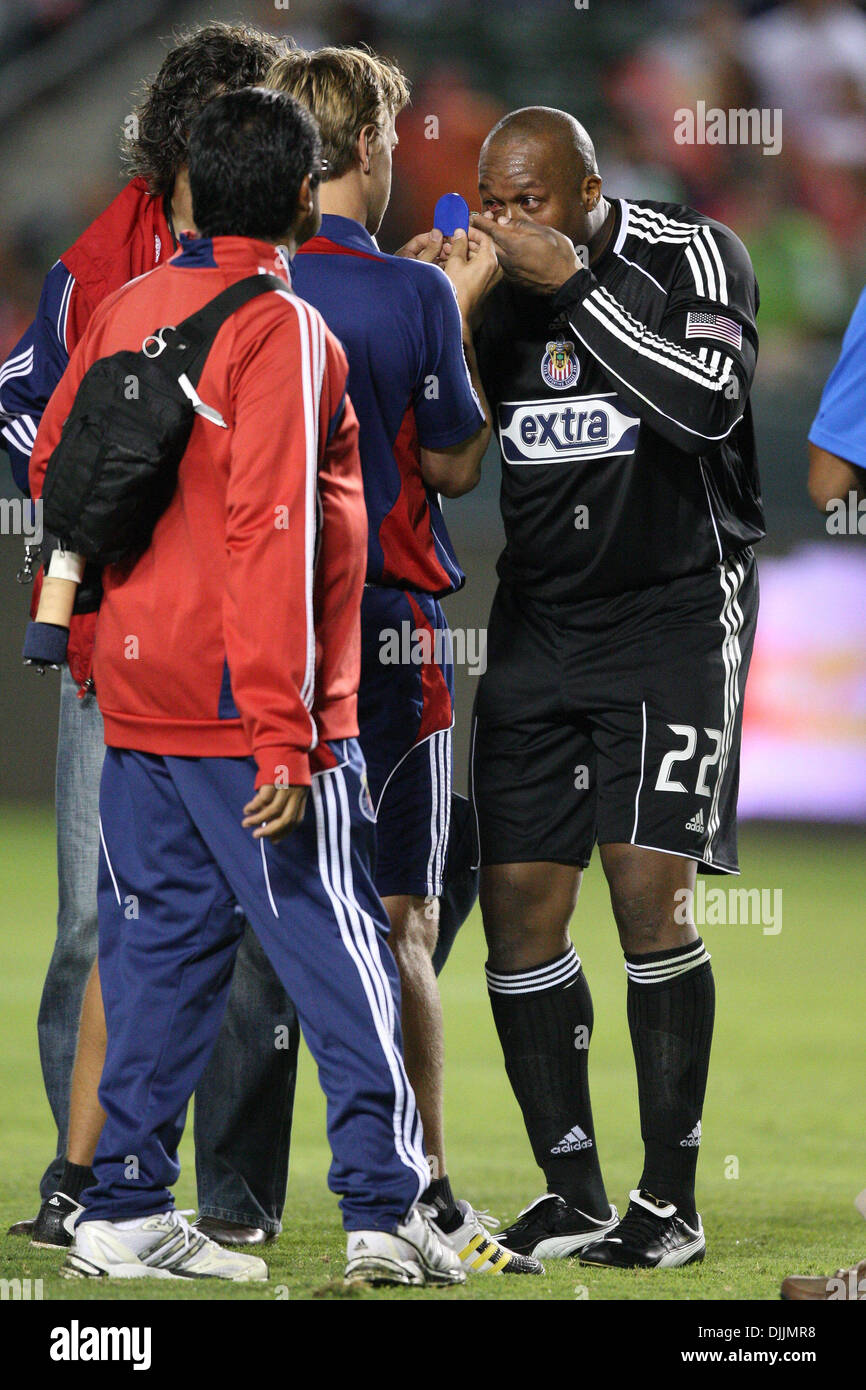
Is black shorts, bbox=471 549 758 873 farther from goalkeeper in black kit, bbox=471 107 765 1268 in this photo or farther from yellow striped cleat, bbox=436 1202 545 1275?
yellow striped cleat, bbox=436 1202 545 1275

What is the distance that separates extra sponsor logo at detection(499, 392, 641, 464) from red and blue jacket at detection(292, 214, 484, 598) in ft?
1.24

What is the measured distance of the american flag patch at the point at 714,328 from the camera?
323cm

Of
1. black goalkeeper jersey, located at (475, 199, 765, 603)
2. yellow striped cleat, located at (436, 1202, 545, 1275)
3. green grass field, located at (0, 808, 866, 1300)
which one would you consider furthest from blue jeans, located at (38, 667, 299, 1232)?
black goalkeeper jersey, located at (475, 199, 765, 603)

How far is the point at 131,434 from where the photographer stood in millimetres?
2545

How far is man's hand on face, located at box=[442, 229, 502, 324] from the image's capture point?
10.4 ft

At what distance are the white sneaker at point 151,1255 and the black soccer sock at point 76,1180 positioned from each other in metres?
0.35

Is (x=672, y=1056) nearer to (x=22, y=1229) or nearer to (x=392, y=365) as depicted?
(x=22, y=1229)

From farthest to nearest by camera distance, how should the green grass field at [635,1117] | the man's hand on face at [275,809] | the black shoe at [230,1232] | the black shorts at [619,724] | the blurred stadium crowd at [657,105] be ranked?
the blurred stadium crowd at [657,105], the black shorts at [619,724], the black shoe at [230,1232], the green grass field at [635,1117], the man's hand on face at [275,809]

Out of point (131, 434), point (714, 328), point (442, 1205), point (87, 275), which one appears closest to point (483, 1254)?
point (442, 1205)

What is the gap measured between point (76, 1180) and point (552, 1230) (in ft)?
2.94

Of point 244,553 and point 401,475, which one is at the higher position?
point 401,475

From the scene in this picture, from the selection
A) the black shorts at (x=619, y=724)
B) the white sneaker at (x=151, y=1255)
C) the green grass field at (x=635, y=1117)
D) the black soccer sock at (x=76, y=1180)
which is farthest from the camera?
the black shorts at (x=619, y=724)

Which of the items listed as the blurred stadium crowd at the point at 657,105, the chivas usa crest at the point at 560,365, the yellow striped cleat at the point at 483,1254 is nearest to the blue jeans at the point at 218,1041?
the yellow striped cleat at the point at 483,1254

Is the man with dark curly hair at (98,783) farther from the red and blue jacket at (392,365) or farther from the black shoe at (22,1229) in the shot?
the red and blue jacket at (392,365)
